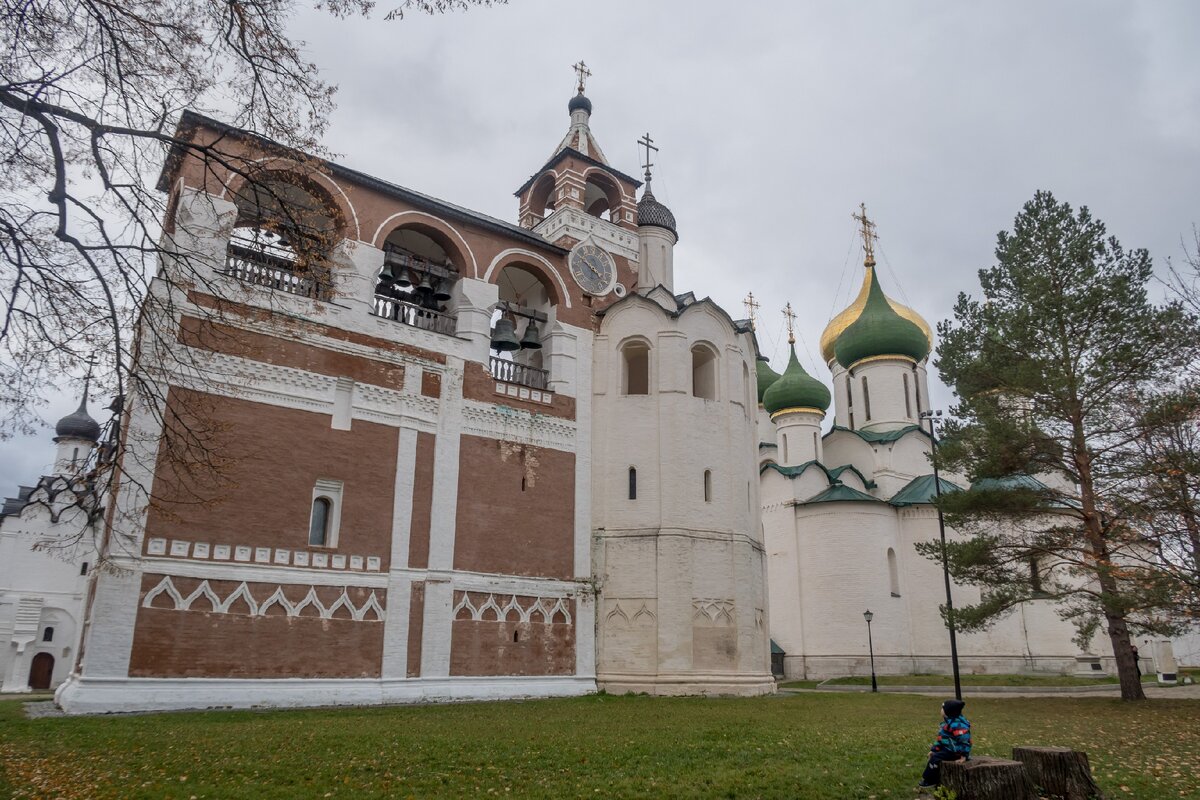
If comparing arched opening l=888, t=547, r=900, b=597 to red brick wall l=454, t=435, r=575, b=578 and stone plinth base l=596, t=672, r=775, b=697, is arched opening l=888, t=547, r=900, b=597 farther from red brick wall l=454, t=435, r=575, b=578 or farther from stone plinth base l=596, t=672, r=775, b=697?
red brick wall l=454, t=435, r=575, b=578

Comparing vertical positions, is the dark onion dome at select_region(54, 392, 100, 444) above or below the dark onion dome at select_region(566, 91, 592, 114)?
below

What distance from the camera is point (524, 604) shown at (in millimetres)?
19266

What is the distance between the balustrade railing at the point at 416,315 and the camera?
64.2ft

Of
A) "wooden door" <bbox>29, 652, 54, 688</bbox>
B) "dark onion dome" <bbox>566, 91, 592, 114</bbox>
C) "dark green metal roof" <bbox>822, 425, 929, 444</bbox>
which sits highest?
"dark onion dome" <bbox>566, 91, 592, 114</bbox>

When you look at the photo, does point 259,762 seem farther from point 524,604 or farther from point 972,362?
point 972,362

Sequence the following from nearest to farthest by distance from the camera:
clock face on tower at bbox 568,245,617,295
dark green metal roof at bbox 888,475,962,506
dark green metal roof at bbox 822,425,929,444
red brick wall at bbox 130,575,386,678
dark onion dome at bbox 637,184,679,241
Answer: red brick wall at bbox 130,575,386,678
clock face on tower at bbox 568,245,617,295
dark onion dome at bbox 637,184,679,241
dark green metal roof at bbox 888,475,962,506
dark green metal roof at bbox 822,425,929,444

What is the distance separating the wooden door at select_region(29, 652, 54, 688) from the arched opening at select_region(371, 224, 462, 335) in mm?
23596

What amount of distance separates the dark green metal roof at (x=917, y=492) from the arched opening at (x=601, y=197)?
15239mm

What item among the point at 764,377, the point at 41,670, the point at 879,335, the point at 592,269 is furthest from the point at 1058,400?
the point at 41,670

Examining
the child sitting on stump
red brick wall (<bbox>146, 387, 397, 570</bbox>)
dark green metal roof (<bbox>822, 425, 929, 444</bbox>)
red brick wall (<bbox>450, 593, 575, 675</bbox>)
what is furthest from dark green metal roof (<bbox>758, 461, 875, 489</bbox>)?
the child sitting on stump

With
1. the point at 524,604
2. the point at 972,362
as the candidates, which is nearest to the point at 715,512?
the point at 524,604

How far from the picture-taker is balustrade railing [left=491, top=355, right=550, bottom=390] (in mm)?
20875

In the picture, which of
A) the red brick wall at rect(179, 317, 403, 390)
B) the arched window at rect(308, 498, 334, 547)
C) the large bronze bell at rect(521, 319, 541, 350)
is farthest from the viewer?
the large bronze bell at rect(521, 319, 541, 350)

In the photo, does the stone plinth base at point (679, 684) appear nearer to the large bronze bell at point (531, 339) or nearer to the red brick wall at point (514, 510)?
the red brick wall at point (514, 510)
